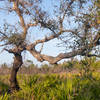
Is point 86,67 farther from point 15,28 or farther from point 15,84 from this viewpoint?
point 15,84

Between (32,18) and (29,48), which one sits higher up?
(32,18)

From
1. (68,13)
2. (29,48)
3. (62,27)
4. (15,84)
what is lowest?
(15,84)

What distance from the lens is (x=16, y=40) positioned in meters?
8.93

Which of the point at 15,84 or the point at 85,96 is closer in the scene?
the point at 85,96

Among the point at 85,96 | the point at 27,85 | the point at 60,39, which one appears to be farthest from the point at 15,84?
the point at 85,96

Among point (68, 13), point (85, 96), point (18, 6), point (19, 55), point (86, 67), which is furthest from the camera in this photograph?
point (19, 55)

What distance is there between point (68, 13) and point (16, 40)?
3.25 metres

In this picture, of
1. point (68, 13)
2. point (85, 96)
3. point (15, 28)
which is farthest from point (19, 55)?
point (85, 96)

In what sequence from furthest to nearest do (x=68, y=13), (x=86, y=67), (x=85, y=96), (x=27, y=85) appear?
(x=68, y=13), (x=27, y=85), (x=86, y=67), (x=85, y=96)

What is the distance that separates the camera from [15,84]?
36.7 ft

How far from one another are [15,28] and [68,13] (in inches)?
123

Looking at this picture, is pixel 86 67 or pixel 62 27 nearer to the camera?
pixel 86 67

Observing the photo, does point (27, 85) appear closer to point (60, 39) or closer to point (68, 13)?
point (60, 39)

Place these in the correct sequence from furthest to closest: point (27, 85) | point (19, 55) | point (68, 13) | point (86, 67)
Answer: point (19, 55)
point (68, 13)
point (27, 85)
point (86, 67)
